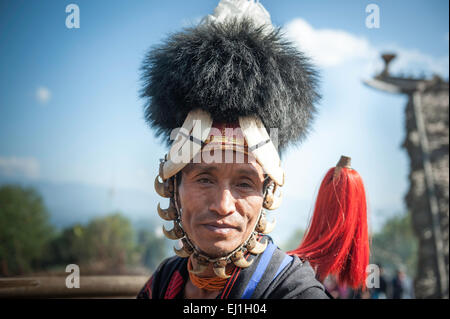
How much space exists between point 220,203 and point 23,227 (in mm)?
23979

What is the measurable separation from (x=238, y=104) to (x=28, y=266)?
78.8 feet

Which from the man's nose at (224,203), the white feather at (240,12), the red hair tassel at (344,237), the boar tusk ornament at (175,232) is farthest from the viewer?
the red hair tassel at (344,237)

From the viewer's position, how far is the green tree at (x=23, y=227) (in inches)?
815

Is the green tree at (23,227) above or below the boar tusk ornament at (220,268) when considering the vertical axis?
below

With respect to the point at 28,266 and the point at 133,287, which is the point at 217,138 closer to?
the point at 133,287

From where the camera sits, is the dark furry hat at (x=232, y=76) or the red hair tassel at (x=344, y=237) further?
the red hair tassel at (x=344, y=237)

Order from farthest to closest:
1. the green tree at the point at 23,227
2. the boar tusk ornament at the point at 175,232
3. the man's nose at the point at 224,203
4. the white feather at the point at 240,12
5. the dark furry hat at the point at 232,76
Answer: the green tree at the point at 23,227, the white feather at the point at 240,12, the boar tusk ornament at the point at 175,232, the dark furry hat at the point at 232,76, the man's nose at the point at 224,203

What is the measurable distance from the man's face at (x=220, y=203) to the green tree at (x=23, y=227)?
21.2m

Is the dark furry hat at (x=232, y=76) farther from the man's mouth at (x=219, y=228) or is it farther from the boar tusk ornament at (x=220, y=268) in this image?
the boar tusk ornament at (x=220, y=268)

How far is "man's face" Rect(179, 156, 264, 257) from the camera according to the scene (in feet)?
6.60

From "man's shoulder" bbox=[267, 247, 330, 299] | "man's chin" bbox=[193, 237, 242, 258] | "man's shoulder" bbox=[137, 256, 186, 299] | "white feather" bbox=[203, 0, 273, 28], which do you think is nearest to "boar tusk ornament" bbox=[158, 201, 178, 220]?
"man's chin" bbox=[193, 237, 242, 258]

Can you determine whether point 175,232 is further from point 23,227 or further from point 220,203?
point 23,227

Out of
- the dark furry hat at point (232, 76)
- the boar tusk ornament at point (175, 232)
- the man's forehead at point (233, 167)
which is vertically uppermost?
the dark furry hat at point (232, 76)

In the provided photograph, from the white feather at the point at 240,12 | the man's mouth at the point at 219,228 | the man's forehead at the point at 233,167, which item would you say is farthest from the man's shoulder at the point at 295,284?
the white feather at the point at 240,12
